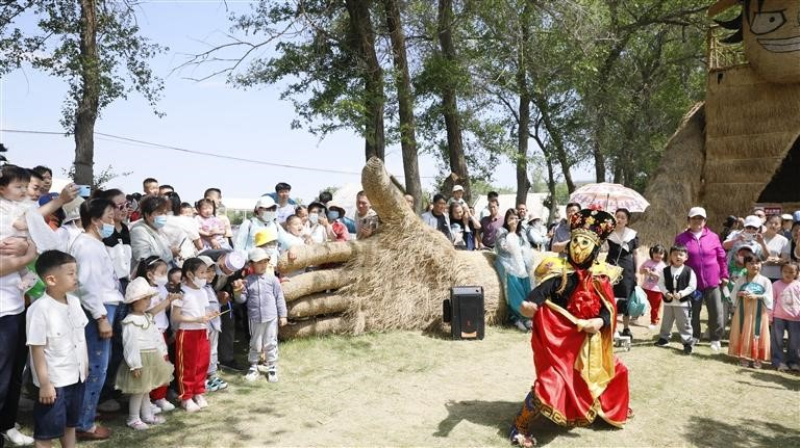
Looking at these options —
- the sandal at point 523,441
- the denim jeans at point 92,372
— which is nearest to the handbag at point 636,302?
the sandal at point 523,441

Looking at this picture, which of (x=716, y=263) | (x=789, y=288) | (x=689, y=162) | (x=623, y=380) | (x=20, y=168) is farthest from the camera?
(x=689, y=162)

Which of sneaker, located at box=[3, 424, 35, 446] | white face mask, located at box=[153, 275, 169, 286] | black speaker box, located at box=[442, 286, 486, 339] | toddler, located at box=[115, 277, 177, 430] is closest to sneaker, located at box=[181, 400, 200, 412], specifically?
toddler, located at box=[115, 277, 177, 430]

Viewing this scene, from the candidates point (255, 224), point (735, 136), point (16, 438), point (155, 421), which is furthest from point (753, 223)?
point (16, 438)

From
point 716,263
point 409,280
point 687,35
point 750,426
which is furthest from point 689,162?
point 687,35

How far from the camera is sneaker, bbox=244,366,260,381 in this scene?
5844 millimetres

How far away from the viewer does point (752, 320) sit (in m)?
6.71

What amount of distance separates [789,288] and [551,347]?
358cm

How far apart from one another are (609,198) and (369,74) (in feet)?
17.8

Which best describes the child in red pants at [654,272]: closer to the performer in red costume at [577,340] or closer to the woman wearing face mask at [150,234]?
the performer in red costume at [577,340]

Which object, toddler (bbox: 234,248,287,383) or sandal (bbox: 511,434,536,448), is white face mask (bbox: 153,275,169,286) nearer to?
toddler (bbox: 234,248,287,383)

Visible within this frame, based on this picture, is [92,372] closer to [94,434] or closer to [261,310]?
[94,434]

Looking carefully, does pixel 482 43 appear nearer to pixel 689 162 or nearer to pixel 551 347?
pixel 689 162

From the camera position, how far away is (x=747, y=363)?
6680 mm

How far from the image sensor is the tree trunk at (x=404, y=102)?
37.6ft
